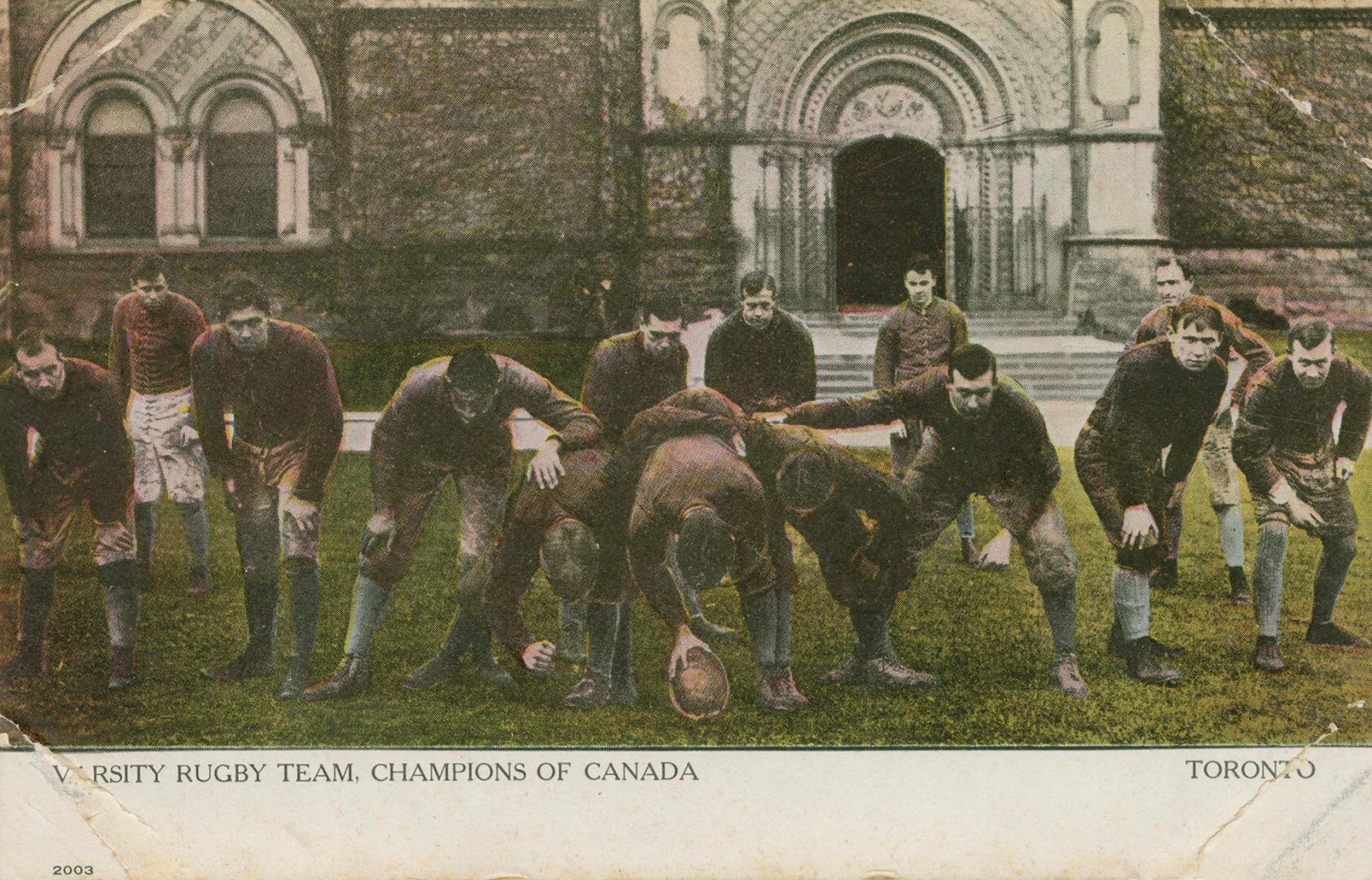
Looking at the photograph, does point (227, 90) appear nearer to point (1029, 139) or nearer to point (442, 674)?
point (442, 674)

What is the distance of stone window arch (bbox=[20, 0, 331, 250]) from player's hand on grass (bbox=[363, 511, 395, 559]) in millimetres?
1339

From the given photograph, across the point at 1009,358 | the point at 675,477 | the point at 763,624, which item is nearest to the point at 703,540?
the point at 675,477

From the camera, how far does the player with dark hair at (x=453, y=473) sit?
4.53m

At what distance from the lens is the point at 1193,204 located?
5.13m

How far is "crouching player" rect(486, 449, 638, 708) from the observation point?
4523mm

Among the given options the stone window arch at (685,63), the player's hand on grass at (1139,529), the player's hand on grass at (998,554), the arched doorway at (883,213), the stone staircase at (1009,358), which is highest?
the stone window arch at (685,63)

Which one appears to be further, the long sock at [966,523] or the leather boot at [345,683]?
the long sock at [966,523]

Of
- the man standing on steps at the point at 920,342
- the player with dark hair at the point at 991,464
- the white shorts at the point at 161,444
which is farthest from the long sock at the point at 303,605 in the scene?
the man standing on steps at the point at 920,342

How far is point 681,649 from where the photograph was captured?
450 centimetres

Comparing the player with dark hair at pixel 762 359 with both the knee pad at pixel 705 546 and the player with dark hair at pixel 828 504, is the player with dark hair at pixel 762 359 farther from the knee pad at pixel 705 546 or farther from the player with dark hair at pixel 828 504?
the knee pad at pixel 705 546

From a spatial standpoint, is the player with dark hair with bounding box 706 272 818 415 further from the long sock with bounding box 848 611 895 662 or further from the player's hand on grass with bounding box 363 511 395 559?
the player's hand on grass with bounding box 363 511 395 559

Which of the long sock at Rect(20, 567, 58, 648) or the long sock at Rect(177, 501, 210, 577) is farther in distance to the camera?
the long sock at Rect(177, 501, 210, 577)

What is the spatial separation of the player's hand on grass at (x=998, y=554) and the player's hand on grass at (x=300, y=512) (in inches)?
104

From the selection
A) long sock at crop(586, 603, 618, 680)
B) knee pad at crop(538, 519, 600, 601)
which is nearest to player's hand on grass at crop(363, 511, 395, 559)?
knee pad at crop(538, 519, 600, 601)
